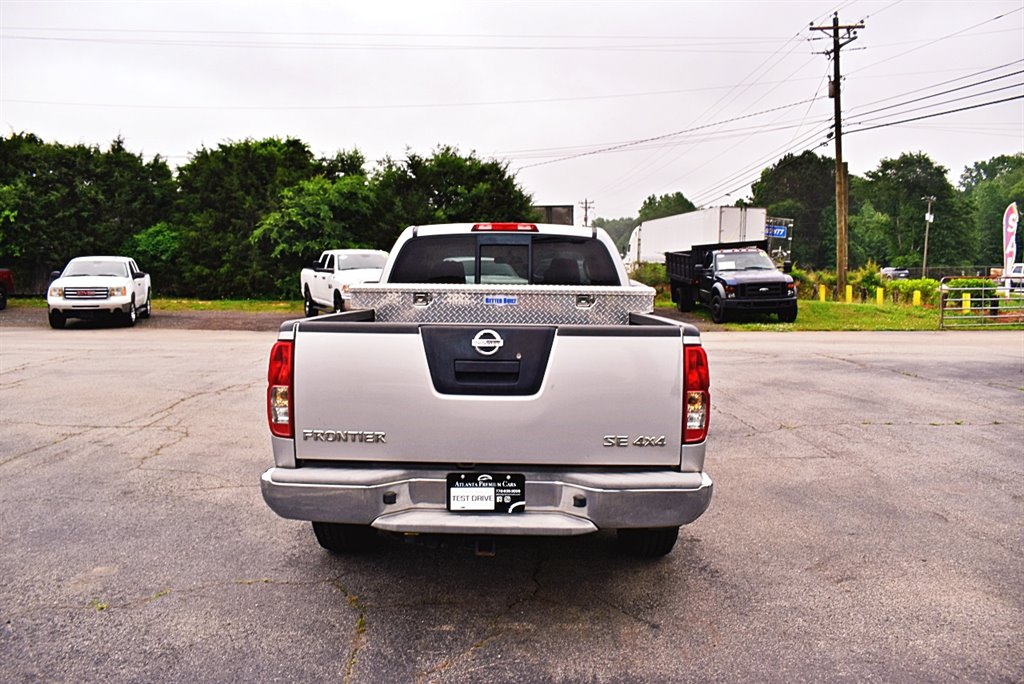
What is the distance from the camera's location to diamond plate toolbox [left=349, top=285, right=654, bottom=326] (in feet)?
16.8

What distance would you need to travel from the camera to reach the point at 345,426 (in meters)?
4.06

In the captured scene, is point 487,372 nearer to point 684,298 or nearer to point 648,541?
point 648,541

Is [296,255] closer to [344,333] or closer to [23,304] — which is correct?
[23,304]

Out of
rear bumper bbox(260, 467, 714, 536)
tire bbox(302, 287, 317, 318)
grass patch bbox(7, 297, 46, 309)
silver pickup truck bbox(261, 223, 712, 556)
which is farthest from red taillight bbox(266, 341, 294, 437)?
grass patch bbox(7, 297, 46, 309)

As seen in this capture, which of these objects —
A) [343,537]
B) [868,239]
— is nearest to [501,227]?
[343,537]

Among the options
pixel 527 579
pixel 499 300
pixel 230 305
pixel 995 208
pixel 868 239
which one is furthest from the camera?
pixel 995 208

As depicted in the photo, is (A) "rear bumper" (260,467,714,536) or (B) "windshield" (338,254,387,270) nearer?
(A) "rear bumper" (260,467,714,536)

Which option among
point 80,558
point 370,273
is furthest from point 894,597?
point 370,273

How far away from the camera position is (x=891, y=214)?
11269 centimetres

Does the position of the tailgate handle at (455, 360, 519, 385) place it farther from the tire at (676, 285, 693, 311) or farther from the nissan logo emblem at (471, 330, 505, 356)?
the tire at (676, 285, 693, 311)

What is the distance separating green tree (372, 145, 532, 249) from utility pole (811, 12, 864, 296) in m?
12.1

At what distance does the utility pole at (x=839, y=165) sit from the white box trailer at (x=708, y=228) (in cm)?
284

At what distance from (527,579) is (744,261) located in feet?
69.7

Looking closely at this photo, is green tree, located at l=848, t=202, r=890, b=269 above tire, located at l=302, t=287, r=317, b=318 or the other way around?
above
